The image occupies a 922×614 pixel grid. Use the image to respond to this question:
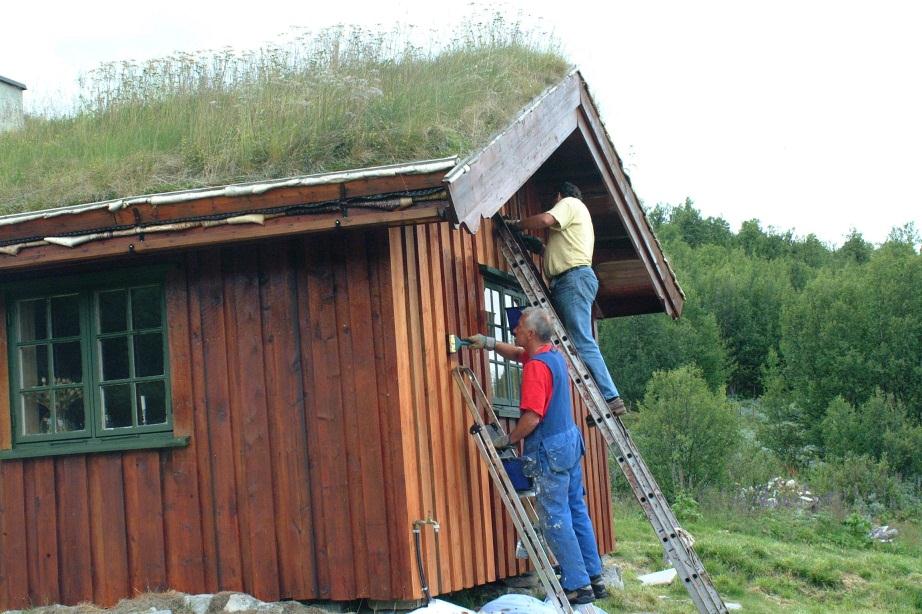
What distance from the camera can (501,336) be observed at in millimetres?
9742

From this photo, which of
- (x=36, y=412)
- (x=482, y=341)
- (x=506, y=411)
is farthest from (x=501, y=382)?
(x=36, y=412)

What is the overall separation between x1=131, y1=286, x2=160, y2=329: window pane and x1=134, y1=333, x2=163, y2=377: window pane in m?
0.09

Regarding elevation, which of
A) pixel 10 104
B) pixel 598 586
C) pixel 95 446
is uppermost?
pixel 10 104

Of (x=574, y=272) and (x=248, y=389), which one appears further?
(x=574, y=272)

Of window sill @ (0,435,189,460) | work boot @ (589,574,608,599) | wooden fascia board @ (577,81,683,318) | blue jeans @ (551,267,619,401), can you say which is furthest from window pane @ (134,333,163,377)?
wooden fascia board @ (577,81,683,318)

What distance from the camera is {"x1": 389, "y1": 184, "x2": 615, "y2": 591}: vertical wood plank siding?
7.69 m

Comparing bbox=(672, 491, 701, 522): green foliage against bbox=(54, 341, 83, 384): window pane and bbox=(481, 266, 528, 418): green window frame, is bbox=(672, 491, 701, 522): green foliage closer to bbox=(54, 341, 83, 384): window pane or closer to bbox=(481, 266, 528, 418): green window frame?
bbox=(481, 266, 528, 418): green window frame

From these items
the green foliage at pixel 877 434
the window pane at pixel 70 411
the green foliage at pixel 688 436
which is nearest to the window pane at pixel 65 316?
the window pane at pixel 70 411

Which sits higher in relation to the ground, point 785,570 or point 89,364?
point 89,364

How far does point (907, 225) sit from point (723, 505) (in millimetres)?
37653

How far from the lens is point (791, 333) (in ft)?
129

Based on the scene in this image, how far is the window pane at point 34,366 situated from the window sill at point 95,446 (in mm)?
472

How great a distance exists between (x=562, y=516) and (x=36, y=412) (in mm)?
3931

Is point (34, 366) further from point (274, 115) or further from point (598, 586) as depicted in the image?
point (598, 586)
